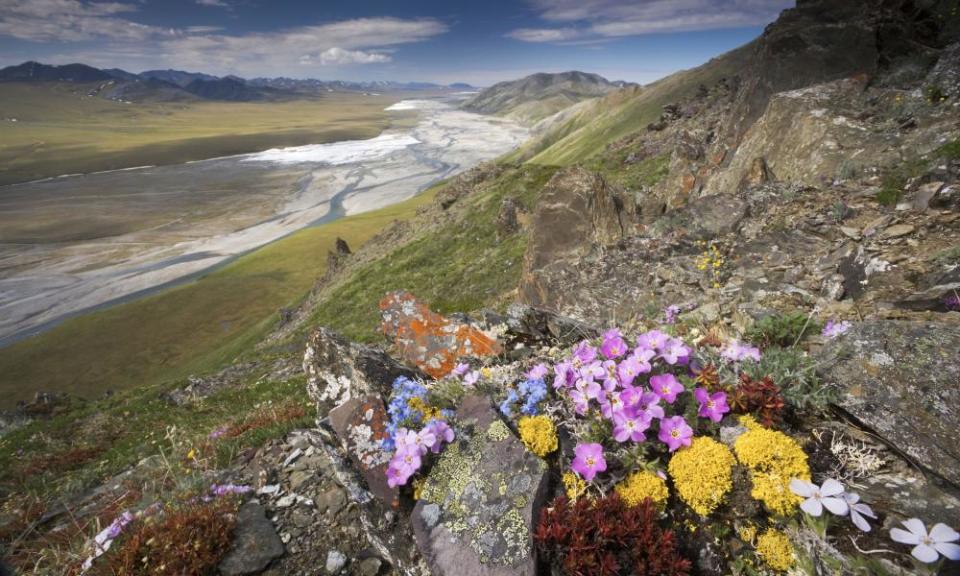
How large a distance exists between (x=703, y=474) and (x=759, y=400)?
88cm

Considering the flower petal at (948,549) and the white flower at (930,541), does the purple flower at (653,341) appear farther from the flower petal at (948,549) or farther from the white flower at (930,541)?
the flower petal at (948,549)

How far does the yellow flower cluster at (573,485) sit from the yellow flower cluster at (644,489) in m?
0.26

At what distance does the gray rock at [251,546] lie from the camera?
3.63 meters

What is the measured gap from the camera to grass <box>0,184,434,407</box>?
44406mm

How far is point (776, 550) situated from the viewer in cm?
291

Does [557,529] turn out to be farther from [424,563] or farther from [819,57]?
[819,57]

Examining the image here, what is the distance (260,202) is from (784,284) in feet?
455

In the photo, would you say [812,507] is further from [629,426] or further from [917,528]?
[629,426]

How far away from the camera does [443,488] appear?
3486 mm

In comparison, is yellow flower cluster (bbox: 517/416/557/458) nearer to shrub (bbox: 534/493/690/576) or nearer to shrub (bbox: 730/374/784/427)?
shrub (bbox: 534/493/690/576)

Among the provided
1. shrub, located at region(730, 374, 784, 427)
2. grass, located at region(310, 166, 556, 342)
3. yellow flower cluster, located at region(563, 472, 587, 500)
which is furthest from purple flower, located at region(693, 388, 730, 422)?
grass, located at region(310, 166, 556, 342)

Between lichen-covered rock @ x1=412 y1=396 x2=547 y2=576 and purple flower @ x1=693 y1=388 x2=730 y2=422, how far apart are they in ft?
4.43

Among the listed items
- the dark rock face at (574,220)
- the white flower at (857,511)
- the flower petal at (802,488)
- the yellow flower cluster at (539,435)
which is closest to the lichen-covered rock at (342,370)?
the yellow flower cluster at (539,435)

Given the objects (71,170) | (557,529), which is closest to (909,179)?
(557,529)
